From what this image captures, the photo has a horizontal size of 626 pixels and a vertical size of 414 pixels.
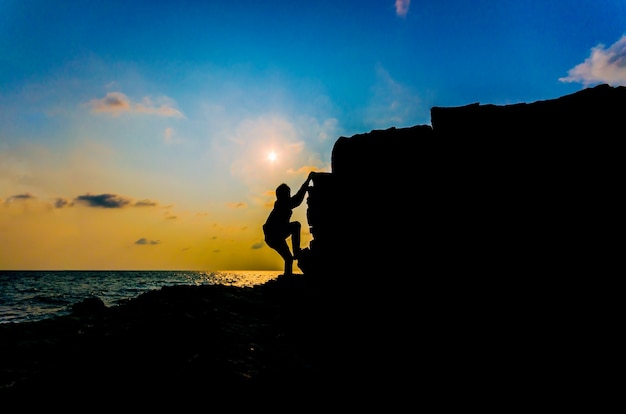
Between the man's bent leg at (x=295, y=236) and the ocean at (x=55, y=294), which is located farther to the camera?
the ocean at (x=55, y=294)

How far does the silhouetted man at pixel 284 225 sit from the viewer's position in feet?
35.6

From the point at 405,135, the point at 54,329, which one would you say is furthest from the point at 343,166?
the point at 54,329

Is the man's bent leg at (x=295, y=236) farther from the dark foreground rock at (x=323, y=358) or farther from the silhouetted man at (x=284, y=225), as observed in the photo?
the dark foreground rock at (x=323, y=358)

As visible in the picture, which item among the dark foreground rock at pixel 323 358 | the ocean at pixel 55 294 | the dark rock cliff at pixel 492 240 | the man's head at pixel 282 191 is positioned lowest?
the ocean at pixel 55 294

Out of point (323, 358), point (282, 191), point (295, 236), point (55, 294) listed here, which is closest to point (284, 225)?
point (295, 236)

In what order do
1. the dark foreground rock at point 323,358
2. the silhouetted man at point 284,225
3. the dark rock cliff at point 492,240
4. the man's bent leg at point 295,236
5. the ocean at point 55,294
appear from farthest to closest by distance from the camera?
the ocean at point 55,294, the man's bent leg at point 295,236, the silhouetted man at point 284,225, the dark rock cliff at point 492,240, the dark foreground rock at point 323,358

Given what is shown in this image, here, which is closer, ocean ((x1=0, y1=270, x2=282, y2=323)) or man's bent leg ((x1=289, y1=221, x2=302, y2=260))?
man's bent leg ((x1=289, y1=221, x2=302, y2=260))

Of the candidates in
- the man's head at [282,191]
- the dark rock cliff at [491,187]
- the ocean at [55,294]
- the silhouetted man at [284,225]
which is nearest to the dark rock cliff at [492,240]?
the dark rock cliff at [491,187]

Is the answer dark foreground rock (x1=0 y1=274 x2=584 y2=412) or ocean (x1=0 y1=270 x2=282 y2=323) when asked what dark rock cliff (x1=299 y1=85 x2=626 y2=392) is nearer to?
dark foreground rock (x1=0 y1=274 x2=584 y2=412)

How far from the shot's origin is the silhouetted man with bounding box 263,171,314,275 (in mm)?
10859

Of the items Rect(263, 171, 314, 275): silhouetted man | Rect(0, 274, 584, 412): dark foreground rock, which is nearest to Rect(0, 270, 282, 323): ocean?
Rect(263, 171, 314, 275): silhouetted man

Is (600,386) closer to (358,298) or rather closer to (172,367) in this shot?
(358,298)

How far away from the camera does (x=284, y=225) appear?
11.2 meters

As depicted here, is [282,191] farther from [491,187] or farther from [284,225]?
[491,187]
